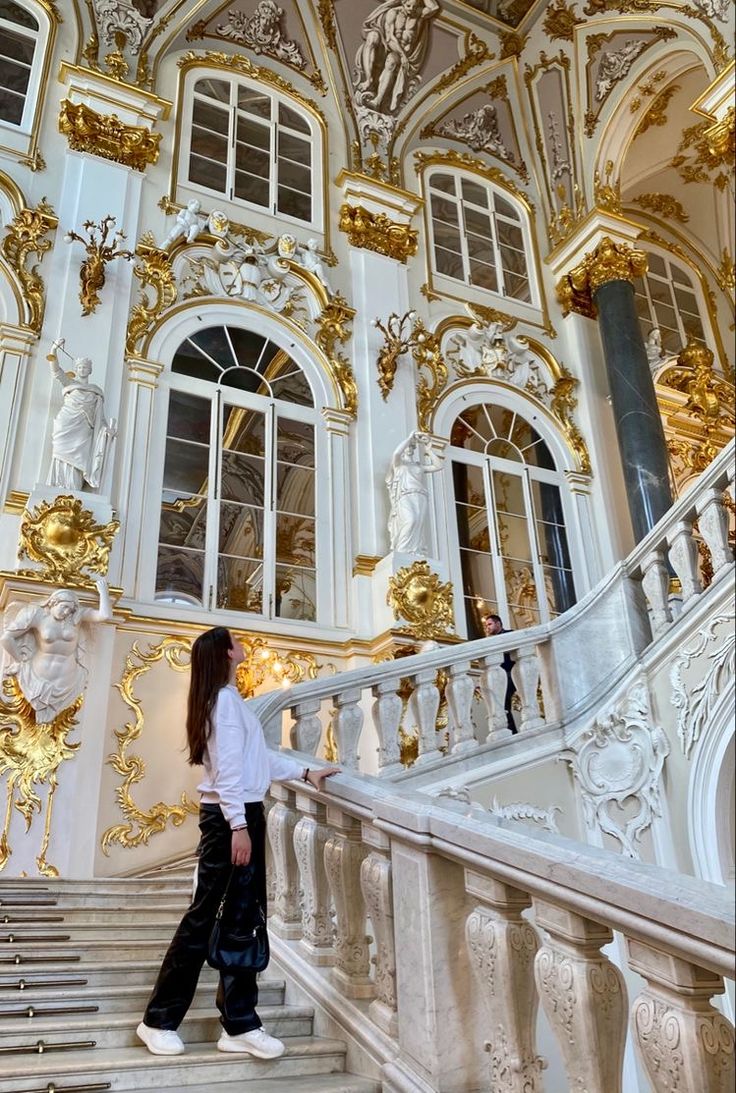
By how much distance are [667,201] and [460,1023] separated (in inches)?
513

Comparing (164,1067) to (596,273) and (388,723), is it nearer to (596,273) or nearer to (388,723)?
(388,723)

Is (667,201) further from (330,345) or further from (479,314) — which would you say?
(330,345)

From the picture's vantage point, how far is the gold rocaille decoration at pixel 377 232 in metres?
9.22

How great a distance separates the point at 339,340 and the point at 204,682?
251 inches

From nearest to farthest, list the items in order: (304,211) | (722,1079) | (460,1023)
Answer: (722,1079), (460,1023), (304,211)

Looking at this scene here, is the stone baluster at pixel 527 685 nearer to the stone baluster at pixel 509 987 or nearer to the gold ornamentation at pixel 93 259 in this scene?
the stone baluster at pixel 509 987

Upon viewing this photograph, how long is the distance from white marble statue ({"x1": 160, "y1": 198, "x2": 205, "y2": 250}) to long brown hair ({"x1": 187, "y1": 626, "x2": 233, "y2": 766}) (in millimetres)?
6091

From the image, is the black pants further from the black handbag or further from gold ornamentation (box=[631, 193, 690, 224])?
gold ornamentation (box=[631, 193, 690, 224])

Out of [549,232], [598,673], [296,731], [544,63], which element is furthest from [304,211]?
[296,731]

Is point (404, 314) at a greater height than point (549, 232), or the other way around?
point (549, 232)

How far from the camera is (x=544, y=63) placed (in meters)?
10.9

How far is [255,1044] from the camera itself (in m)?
2.39

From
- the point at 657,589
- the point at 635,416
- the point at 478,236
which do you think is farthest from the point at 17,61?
the point at 657,589

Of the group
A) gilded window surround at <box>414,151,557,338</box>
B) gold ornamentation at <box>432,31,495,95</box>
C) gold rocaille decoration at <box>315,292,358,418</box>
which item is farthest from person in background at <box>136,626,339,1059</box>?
gold ornamentation at <box>432,31,495,95</box>
